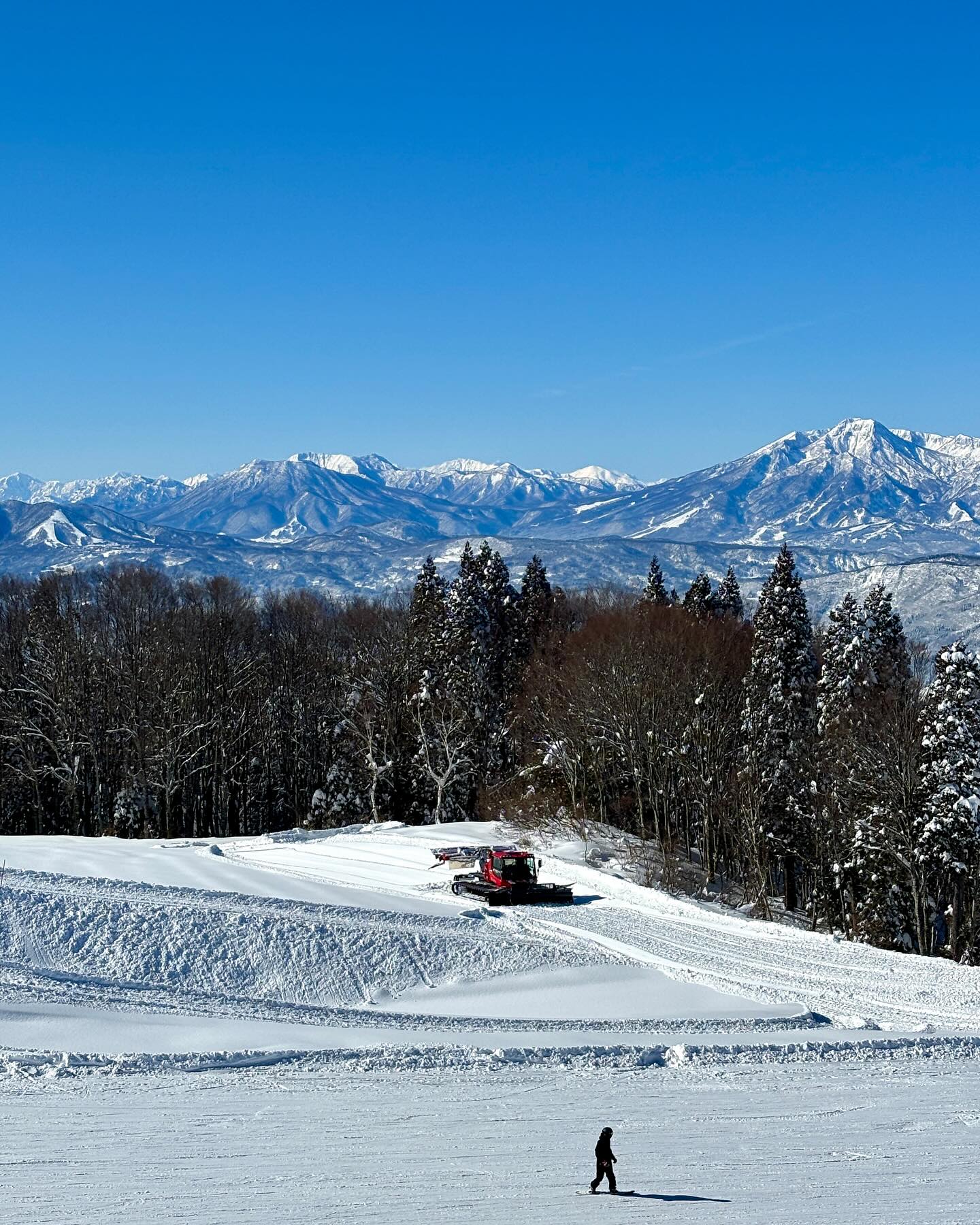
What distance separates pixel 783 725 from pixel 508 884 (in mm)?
15029

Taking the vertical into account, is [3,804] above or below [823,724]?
below

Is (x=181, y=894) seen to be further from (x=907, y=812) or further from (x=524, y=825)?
(x=907, y=812)

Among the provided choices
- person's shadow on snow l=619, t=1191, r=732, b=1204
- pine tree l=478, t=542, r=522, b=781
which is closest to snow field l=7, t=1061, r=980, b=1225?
person's shadow on snow l=619, t=1191, r=732, b=1204

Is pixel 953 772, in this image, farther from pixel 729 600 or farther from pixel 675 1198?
pixel 729 600

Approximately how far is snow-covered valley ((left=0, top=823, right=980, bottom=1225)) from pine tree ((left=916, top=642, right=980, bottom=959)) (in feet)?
19.2

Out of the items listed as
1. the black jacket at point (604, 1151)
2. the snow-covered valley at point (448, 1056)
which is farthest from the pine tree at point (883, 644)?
the black jacket at point (604, 1151)

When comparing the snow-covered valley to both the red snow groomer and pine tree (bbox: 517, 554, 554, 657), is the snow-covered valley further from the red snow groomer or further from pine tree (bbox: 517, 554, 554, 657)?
pine tree (bbox: 517, 554, 554, 657)

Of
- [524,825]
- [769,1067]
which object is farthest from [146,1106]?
[524,825]

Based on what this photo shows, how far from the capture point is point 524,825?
42.9 metres

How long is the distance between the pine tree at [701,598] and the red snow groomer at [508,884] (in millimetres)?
30984

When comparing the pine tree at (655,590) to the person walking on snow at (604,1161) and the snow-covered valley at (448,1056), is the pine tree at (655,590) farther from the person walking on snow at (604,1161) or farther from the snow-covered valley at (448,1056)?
the person walking on snow at (604,1161)

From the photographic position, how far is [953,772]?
103 feet

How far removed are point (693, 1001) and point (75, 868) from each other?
19816 mm

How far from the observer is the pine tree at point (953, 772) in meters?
31.2
